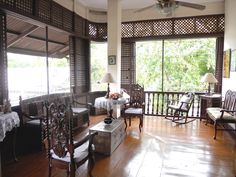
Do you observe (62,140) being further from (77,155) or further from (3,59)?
(3,59)

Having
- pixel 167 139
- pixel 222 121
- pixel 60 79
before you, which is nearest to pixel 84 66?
pixel 60 79

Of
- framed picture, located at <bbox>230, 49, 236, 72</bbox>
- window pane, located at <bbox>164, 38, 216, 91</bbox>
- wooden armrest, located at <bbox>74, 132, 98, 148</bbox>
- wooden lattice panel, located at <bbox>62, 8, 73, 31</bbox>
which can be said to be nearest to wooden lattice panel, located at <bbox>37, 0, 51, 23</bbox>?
wooden lattice panel, located at <bbox>62, 8, 73, 31</bbox>

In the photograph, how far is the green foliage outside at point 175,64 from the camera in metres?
7.13

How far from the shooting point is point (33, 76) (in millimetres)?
Result: 4301

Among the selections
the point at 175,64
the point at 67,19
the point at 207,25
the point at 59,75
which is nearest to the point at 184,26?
the point at 207,25

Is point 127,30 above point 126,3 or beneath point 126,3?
beneath

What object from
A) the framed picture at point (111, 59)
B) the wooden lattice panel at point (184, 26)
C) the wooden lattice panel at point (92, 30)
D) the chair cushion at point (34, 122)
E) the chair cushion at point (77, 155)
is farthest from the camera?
the wooden lattice panel at point (92, 30)

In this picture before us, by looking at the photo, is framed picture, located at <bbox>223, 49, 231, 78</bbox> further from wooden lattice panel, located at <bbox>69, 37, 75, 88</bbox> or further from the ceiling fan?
wooden lattice panel, located at <bbox>69, 37, 75, 88</bbox>

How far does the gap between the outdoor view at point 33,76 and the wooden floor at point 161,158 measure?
135 centimetres

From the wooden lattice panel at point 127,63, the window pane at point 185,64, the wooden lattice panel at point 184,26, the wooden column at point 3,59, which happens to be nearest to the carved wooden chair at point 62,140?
the wooden column at point 3,59

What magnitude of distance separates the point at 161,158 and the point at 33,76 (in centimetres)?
311

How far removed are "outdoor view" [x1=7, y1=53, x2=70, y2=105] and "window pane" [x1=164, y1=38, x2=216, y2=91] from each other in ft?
12.1

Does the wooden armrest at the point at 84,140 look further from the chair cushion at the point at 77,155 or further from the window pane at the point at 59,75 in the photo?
the window pane at the point at 59,75

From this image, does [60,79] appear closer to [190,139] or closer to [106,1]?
[106,1]
